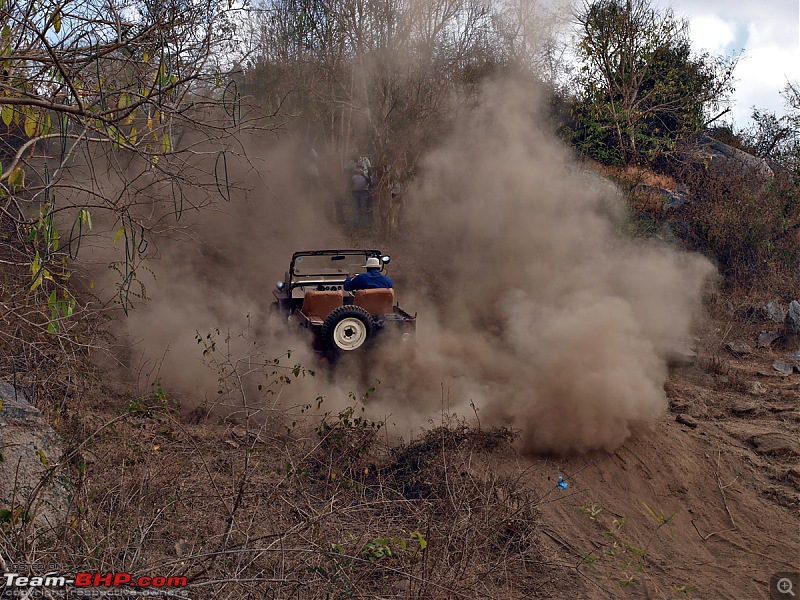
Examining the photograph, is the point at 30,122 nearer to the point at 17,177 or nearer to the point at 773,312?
the point at 17,177

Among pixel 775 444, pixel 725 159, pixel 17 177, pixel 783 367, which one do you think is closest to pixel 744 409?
pixel 775 444

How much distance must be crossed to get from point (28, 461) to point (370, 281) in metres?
5.61

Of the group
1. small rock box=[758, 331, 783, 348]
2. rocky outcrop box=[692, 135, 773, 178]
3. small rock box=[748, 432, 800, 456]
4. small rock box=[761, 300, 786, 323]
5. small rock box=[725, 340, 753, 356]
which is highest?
rocky outcrop box=[692, 135, 773, 178]

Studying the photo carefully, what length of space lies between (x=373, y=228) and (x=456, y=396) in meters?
9.90

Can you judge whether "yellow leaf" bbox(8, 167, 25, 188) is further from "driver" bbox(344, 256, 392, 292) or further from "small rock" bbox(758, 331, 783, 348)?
"small rock" bbox(758, 331, 783, 348)

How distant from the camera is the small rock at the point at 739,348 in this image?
480 inches

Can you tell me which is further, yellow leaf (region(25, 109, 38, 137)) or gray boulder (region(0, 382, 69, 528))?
gray boulder (region(0, 382, 69, 528))

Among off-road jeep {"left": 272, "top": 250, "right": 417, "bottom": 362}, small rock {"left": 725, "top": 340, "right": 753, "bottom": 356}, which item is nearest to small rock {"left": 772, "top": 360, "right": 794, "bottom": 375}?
small rock {"left": 725, "top": 340, "right": 753, "bottom": 356}

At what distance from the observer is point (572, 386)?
7980 mm

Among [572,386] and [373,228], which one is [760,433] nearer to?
[572,386]

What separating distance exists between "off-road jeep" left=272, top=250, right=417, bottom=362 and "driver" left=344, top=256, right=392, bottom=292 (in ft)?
0.46

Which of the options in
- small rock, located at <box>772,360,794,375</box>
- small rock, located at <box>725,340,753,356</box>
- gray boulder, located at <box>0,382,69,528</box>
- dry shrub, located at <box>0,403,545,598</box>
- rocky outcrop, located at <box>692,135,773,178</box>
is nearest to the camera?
dry shrub, located at <box>0,403,545,598</box>

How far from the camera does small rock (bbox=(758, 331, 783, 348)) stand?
40.9 ft

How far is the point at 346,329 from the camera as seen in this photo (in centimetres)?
870
